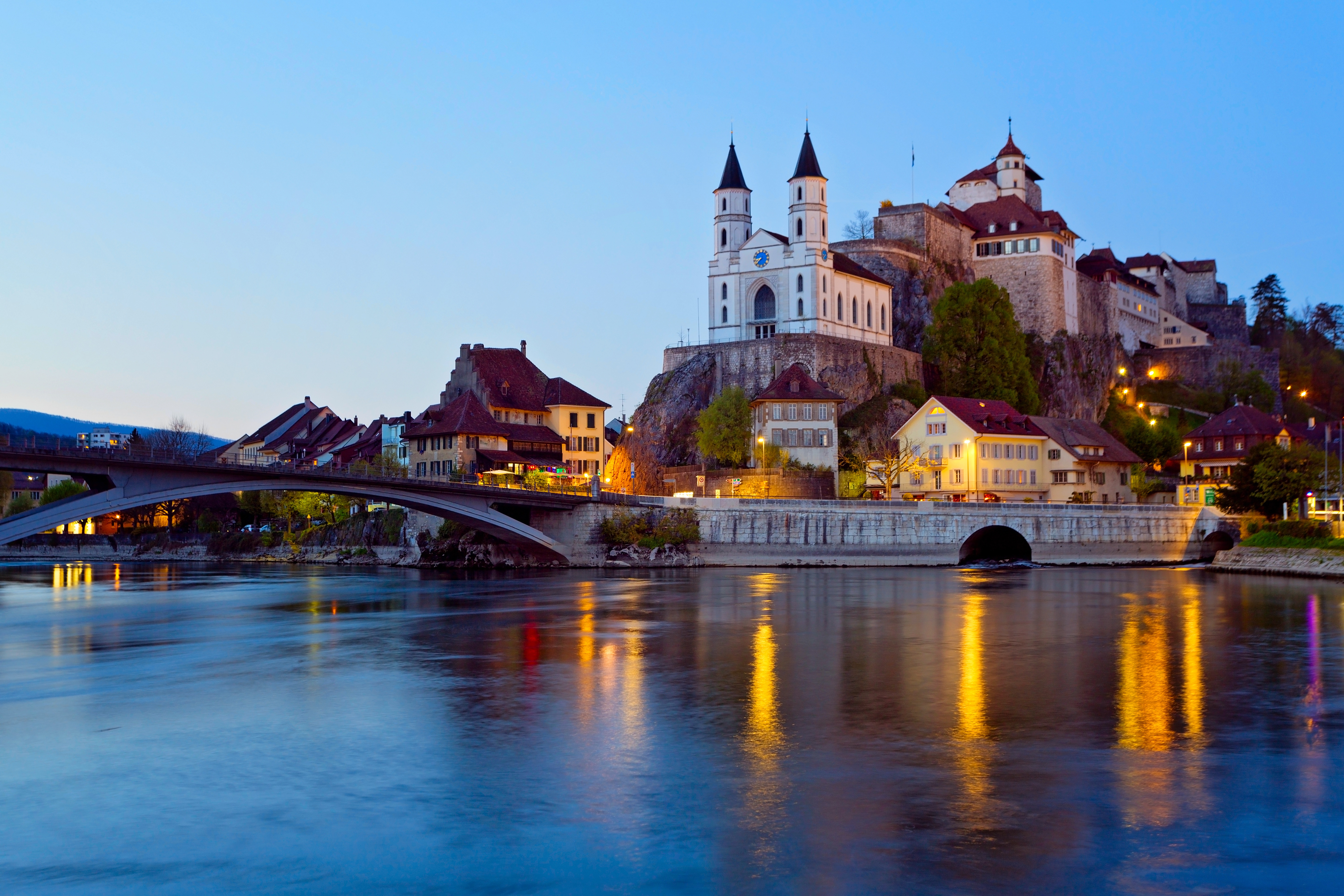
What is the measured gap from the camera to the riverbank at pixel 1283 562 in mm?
58375

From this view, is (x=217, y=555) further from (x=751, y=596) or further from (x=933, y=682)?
(x=933, y=682)

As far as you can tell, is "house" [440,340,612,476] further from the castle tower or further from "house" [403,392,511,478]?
the castle tower

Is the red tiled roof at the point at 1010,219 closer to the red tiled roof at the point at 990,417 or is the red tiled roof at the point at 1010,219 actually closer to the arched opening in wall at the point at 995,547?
the red tiled roof at the point at 990,417

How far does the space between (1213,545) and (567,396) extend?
4712cm

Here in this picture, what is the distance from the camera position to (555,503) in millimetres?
67375

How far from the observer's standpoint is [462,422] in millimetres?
80688

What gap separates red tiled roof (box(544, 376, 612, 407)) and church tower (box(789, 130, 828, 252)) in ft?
64.4

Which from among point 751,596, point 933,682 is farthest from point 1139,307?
point 933,682

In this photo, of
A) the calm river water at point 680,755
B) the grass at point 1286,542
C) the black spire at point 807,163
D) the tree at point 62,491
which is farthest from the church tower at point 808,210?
the tree at point 62,491

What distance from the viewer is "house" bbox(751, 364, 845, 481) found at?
77.7 m

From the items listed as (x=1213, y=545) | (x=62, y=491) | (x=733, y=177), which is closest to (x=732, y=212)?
(x=733, y=177)

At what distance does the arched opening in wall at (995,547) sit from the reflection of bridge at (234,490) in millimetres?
23970

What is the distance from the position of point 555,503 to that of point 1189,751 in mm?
49946

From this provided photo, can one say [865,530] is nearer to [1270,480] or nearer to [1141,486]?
[1270,480]
